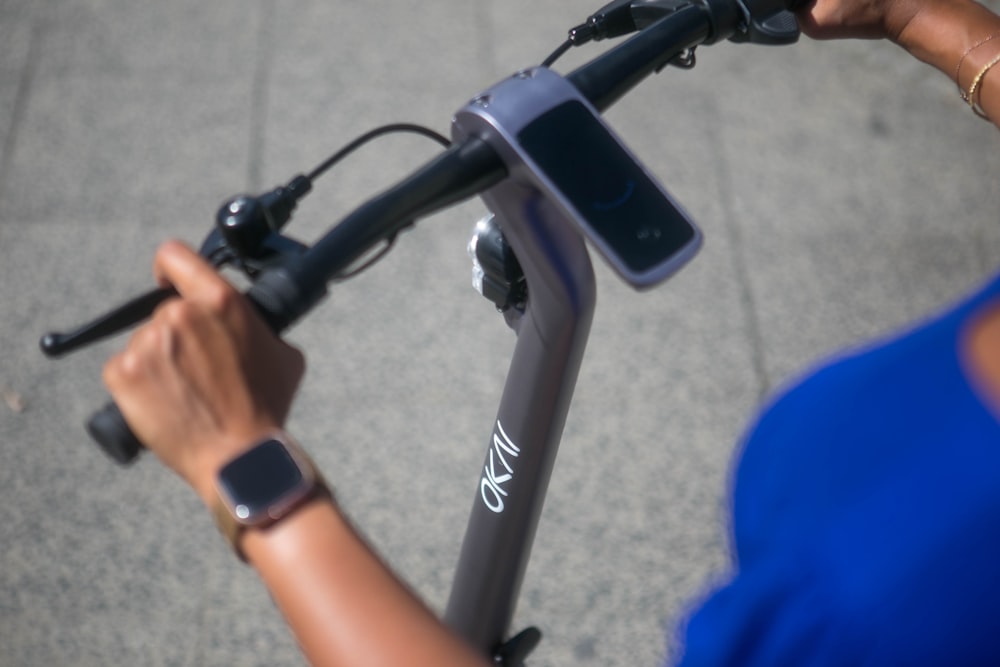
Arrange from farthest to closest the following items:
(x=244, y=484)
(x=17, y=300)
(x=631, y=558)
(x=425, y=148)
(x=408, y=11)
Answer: (x=408, y=11) < (x=425, y=148) < (x=17, y=300) < (x=631, y=558) < (x=244, y=484)

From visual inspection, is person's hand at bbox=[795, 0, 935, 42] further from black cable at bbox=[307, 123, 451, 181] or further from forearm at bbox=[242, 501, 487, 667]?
forearm at bbox=[242, 501, 487, 667]

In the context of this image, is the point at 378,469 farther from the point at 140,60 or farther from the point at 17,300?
the point at 140,60

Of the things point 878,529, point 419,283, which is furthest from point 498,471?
point 419,283

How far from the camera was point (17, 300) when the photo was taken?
8.94 ft

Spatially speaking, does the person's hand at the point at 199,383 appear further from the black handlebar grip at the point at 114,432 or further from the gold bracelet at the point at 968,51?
the gold bracelet at the point at 968,51

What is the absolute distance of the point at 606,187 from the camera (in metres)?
0.98

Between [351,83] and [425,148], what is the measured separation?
1.37 feet

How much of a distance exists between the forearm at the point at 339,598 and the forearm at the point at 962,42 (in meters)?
1.00

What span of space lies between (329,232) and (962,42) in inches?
35.3

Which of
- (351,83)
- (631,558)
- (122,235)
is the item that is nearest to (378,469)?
(631,558)

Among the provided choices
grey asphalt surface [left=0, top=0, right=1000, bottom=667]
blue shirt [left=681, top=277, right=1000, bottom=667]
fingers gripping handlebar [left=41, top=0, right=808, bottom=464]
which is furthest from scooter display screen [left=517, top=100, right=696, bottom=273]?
grey asphalt surface [left=0, top=0, right=1000, bottom=667]

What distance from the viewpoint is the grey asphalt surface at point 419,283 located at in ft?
7.52

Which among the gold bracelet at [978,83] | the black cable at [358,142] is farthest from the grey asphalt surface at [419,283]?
the black cable at [358,142]

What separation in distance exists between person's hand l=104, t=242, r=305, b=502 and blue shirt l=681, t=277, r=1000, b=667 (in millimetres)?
430
